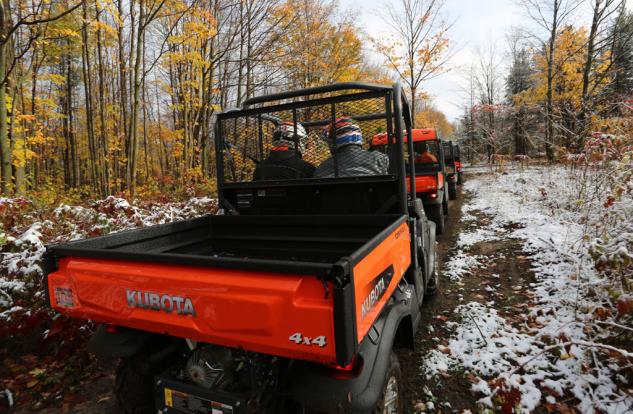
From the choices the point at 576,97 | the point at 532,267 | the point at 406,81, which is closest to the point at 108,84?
the point at 406,81

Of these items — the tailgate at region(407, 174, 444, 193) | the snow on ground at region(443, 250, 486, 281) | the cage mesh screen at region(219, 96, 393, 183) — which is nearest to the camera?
the cage mesh screen at region(219, 96, 393, 183)

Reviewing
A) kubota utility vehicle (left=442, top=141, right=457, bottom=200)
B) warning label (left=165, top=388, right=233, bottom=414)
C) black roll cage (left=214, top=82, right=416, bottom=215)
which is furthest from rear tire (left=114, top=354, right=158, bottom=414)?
kubota utility vehicle (left=442, top=141, right=457, bottom=200)

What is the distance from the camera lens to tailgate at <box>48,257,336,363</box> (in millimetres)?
1405

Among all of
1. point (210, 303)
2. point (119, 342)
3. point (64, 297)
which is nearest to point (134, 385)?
point (119, 342)

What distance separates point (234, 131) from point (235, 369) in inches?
88.7

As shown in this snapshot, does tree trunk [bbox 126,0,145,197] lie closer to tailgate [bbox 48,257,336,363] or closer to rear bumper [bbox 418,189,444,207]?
rear bumper [bbox 418,189,444,207]

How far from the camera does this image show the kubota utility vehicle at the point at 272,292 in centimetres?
144

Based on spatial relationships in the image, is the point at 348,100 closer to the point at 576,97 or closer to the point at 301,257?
the point at 301,257

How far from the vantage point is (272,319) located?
4.76ft

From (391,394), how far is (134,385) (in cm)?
161

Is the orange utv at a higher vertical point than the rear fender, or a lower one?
higher

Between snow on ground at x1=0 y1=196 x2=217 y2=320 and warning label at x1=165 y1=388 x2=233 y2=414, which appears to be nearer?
warning label at x1=165 y1=388 x2=233 y2=414

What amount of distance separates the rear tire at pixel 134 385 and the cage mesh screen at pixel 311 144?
71.5 inches

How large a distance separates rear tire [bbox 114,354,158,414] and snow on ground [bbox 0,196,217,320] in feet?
7.69
